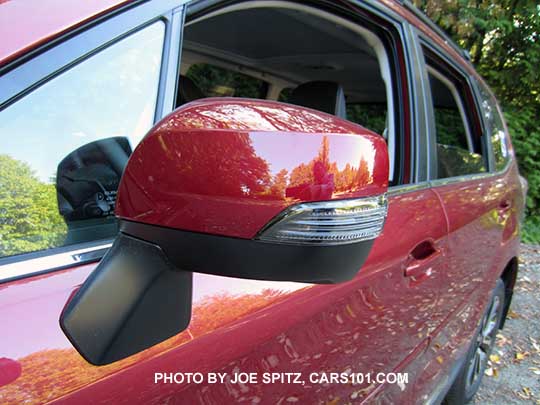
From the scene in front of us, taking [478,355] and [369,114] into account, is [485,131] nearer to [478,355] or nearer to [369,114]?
[478,355]

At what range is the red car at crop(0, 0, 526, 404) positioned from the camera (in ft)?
2.02

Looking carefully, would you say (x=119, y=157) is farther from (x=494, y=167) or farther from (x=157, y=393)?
(x=494, y=167)

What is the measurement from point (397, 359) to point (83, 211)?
1182 mm

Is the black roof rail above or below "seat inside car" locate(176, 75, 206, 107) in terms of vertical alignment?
above

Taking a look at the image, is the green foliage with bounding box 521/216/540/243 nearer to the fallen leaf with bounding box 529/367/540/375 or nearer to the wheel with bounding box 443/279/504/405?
the fallen leaf with bounding box 529/367/540/375

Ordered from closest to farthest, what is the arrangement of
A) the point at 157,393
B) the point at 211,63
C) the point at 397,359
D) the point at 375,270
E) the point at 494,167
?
the point at 157,393
the point at 375,270
the point at 397,359
the point at 494,167
the point at 211,63

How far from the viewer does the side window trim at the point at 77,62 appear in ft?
2.39

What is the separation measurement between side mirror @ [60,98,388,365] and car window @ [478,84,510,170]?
2.36 m

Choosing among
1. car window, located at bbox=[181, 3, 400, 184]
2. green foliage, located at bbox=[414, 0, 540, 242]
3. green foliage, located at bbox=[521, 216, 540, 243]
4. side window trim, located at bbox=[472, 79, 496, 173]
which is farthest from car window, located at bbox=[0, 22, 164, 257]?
green foliage, located at bbox=[521, 216, 540, 243]

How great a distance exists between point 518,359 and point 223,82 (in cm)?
308

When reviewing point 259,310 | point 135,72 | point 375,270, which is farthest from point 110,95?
point 375,270

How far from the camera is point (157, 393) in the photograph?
77cm

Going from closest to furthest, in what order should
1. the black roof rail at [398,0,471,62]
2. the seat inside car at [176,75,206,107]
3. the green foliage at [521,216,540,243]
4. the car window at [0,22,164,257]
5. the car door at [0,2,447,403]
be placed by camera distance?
the car door at [0,2,447,403] < the car window at [0,22,164,257] < the black roof rail at [398,0,471,62] < the seat inside car at [176,75,206,107] < the green foliage at [521,216,540,243]

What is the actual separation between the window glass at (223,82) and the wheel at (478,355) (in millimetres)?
2299
